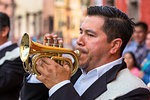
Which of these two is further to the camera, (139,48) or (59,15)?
(59,15)

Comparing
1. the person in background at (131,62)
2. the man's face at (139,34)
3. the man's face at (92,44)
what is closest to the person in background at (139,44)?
the man's face at (139,34)

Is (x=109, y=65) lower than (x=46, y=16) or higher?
higher

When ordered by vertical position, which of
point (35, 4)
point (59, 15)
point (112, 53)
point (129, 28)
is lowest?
point (59, 15)

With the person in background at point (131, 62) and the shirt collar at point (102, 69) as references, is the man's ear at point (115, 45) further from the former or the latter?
the person in background at point (131, 62)

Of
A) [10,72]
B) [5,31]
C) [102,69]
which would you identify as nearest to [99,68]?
[102,69]

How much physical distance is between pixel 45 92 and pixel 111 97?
71 centimetres

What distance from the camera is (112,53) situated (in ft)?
7.17

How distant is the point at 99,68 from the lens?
2.13 metres

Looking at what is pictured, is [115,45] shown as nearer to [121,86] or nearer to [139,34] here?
[121,86]

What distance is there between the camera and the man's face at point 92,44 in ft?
6.89

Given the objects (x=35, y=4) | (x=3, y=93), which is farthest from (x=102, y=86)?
(x=35, y=4)

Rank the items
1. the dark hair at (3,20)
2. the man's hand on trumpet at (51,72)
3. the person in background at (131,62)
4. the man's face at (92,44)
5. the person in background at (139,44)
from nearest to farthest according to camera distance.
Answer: the man's hand on trumpet at (51,72) < the man's face at (92,44) < the dark hair at (3,20) < the person in background at (131,62) < the person in background at (139,44)

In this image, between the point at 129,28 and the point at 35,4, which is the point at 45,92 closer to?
the point at 129,28

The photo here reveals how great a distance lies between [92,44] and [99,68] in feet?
0.62
